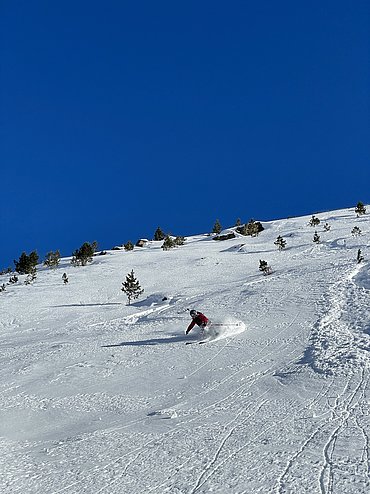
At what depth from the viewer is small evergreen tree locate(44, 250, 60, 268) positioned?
38688 millimetres

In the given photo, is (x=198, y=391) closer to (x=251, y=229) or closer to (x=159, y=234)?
(x=251, y=229)

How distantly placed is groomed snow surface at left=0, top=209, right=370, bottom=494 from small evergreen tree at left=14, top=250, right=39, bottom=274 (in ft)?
48.0

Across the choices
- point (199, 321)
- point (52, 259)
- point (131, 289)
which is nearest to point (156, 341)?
point (199, 321)

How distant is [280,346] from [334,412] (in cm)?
476

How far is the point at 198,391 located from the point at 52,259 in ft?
106

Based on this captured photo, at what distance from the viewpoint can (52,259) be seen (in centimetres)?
3925

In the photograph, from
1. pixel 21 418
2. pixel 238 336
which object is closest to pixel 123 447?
pixel 21 418

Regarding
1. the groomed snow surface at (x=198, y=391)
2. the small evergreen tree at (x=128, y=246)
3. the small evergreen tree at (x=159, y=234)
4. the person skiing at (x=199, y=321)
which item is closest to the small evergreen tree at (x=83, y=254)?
the small evergreen tree at (x=128, y=246)

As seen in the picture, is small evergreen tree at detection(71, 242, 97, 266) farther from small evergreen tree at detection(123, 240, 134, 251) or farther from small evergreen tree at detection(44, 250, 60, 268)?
small evergreen tree at detection(123, 240, 134, 251)

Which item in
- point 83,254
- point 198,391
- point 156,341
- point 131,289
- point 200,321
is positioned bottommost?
point 198,391

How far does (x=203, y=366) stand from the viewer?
36.4 feet

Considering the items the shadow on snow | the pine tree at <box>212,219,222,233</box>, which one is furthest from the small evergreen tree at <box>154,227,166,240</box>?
the shadow on snow

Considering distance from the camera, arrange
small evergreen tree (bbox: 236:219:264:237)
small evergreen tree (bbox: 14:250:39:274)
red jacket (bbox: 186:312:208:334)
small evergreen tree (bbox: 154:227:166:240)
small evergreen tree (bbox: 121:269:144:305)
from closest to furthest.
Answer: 1. red jacket (bbox: 186:312:208:334)
2. small evergreen tree (bbox: 121:269:144:305)
3. small evergreen tree (bbox: 14:250:39:274)
4. small evergreen tree (bbox: 236:219:264:237)
5. small evergreen tree (bbox: 154:227:166:240)

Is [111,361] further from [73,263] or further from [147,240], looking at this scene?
[147,240]
